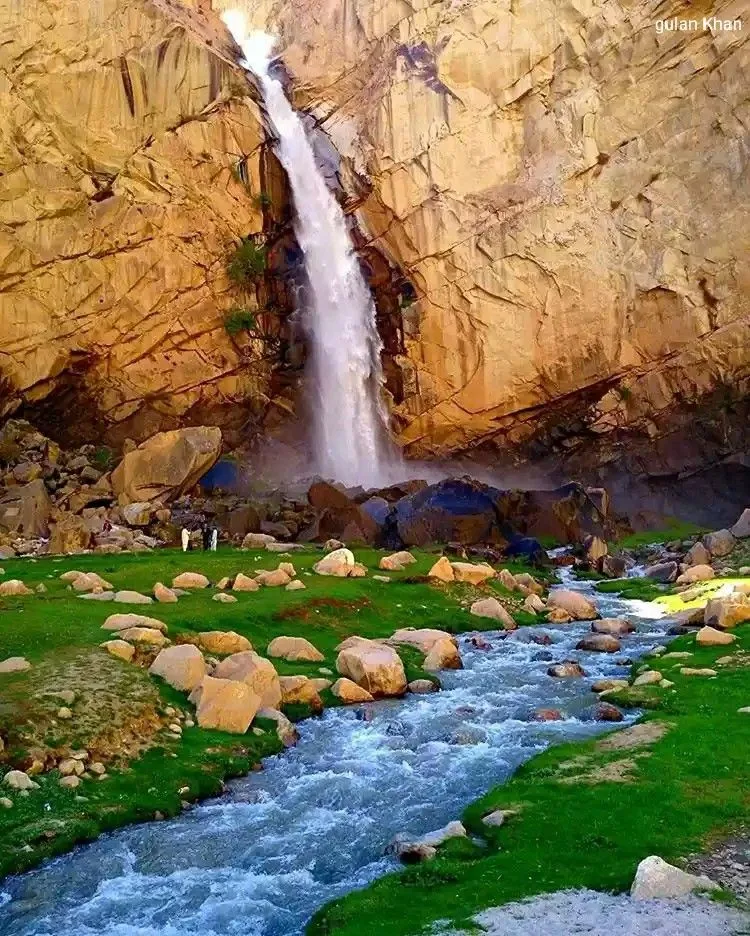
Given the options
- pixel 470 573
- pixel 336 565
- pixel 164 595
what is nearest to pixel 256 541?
Result: pixel 336 565

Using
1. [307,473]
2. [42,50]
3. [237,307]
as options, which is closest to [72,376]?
[237,307]

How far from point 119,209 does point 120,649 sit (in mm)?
55072

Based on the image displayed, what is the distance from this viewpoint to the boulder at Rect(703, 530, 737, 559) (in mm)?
49553

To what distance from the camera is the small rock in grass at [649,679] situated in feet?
75.0

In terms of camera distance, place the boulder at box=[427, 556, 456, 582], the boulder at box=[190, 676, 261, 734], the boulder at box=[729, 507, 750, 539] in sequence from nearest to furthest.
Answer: the boulder at box=[190, 676, 261, 734], the boulder at box=[427, 556, 456, 582], the boulder at box=[729, 507, 750, 539]

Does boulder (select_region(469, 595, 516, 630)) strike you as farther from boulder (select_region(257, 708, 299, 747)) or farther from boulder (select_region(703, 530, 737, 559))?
boulder (select_region(703, 530, 737, 559))

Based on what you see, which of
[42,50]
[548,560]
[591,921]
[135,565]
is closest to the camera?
[591,921]

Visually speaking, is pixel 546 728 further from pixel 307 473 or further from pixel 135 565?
pixel 307 473

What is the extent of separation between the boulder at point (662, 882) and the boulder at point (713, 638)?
17228 mm

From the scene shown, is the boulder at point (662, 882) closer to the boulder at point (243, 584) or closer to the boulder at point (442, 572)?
the boulder at point (243, 584)

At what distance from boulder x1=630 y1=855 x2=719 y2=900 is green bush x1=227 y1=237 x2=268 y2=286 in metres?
68.0

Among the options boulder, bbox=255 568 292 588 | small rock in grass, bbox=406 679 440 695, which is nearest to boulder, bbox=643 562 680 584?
boulder, bbox=255 568 292 588

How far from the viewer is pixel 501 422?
7506 centimetres

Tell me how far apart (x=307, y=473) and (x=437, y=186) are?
27.0m
